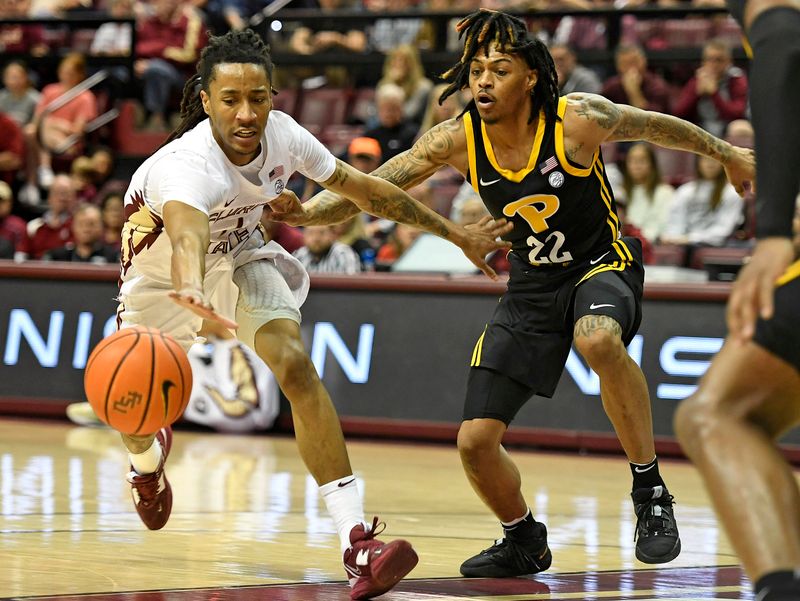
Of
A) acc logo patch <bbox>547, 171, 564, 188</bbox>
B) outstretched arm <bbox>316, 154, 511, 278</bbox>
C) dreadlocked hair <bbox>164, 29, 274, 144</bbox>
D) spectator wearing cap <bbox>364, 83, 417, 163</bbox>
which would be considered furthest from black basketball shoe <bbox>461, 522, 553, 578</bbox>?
spectator wearing cap <bbox>364, 83, 417, 163</bbox>

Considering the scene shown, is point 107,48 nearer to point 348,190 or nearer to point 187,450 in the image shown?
point 187,450

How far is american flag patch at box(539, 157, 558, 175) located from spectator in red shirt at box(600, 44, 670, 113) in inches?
299

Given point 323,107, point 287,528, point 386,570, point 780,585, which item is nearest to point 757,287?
point 780,585

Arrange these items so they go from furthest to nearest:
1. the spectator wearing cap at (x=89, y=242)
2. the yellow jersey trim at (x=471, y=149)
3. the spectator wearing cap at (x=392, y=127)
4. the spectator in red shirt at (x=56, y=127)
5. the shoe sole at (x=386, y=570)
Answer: the spectator in red shirt at (x=56, y=127)
the spectator wearing cap at (x=392, y=127)
the spectator wearing cap at (x=89, y=242)
the yellow jersey trim at (x=471, y=149)
the shoe sole at (x=386, y=570)

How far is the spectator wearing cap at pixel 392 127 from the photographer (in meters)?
13.4

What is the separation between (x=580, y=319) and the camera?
553 centimetres

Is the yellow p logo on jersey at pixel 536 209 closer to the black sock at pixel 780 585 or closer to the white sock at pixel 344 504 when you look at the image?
the white sock at pixel 344 504

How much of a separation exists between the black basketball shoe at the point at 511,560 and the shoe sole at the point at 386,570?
0.72m

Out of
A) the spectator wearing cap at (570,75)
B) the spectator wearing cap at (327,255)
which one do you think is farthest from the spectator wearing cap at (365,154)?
the spectator wearing cap at (570,75)

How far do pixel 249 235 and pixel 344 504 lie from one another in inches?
49.7

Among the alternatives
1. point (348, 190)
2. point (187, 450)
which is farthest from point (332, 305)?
point (348, 190)

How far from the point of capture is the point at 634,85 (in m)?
13.2

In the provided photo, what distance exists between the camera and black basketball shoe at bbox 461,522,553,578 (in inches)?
222

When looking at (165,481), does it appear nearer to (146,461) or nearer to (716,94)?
(146,461)
